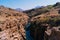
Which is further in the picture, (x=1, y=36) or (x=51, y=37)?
(x=51, y=37)

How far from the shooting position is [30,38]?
58562 millimetres

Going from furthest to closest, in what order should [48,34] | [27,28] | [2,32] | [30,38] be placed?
[27,28] < [30,38] < [48,34] < [2,32]

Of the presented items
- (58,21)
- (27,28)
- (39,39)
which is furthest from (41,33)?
(27,28)

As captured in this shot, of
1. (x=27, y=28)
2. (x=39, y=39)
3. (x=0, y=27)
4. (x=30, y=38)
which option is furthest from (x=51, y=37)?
(x=27, y=28)

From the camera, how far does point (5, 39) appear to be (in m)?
23.3

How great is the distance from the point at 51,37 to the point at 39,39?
56.7 ft

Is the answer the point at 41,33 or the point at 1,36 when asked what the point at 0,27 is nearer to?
the point at 1,36

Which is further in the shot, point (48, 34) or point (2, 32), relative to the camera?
point (48, 34)

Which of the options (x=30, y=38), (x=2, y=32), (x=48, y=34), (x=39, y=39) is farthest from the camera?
(x=30, y=38)

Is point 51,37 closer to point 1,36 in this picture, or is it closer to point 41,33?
point 1,36

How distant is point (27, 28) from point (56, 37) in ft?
146

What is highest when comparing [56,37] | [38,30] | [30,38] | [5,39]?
[5,39]

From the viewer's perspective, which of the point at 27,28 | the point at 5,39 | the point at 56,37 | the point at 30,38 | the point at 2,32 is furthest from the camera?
the point at 27,28

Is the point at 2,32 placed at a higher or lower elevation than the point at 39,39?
higher
